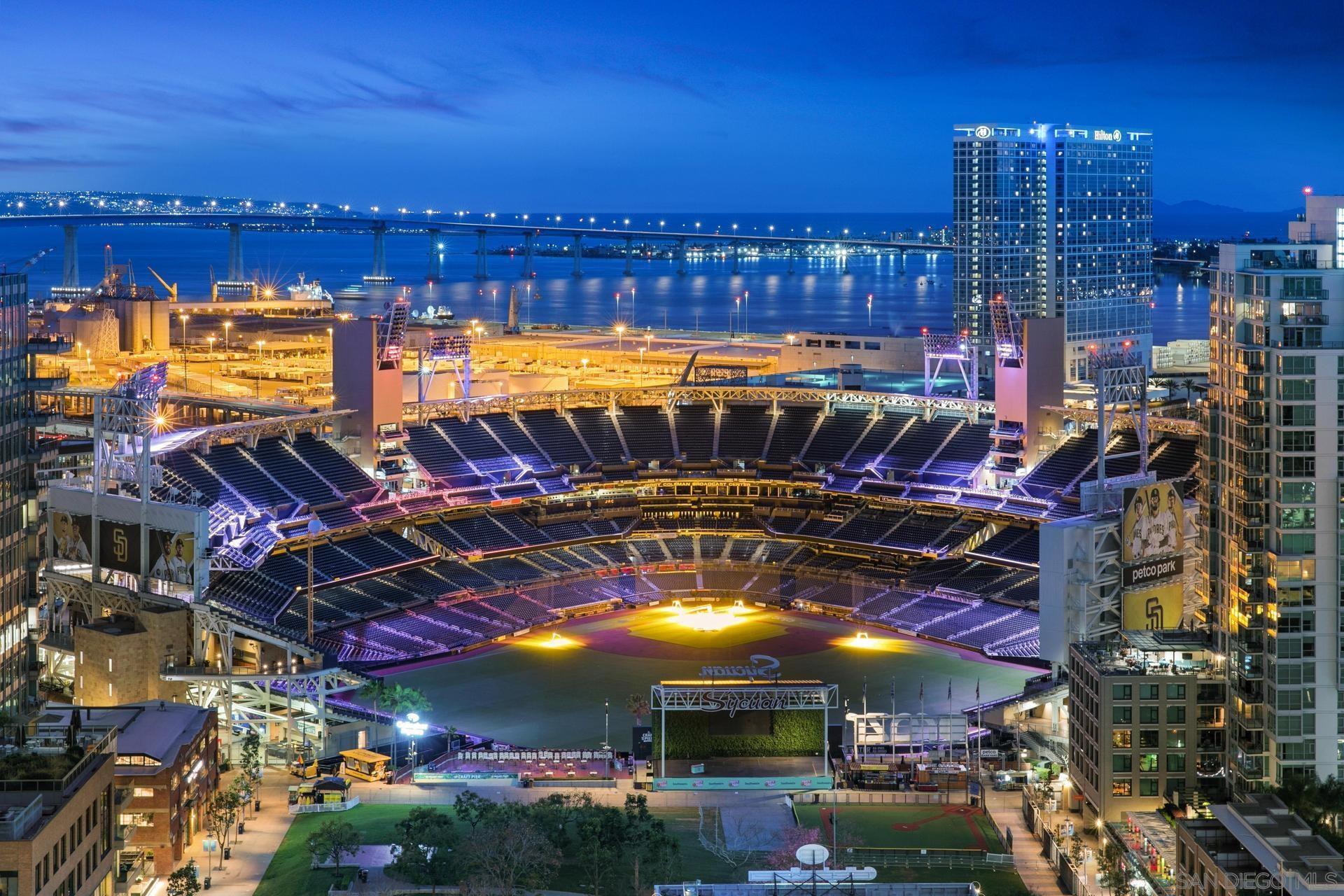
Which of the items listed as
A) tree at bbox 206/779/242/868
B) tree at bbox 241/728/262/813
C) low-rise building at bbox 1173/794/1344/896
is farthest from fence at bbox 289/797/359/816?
low-rise building at bbox 1173/794/1344/896

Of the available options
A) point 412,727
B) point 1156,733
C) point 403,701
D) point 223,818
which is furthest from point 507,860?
point 1156,733

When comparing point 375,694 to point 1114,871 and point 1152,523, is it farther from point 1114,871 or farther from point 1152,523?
point 1152,523

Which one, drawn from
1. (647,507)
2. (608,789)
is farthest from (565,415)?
(608,789)

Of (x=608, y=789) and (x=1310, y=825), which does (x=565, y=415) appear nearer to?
(x=608, y=789)

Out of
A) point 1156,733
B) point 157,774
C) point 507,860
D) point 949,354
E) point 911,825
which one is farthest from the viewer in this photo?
point 949,354

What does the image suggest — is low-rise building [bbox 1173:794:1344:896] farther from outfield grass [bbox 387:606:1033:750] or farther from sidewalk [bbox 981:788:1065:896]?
outfield grass [bbox 387:606:1033:750]

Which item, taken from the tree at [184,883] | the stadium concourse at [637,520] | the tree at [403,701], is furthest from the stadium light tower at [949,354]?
the tree at [184,883]
